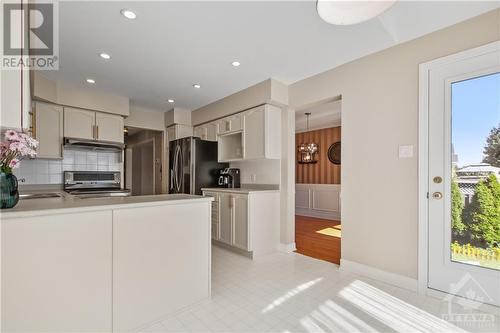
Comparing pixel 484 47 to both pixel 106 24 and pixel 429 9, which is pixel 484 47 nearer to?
pixel 429 9

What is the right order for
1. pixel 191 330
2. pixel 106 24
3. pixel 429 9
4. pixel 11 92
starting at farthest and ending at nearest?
pixel 106 24
pixel 429 9
pixel 191 330
pixel 11 92

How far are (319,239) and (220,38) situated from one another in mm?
3408

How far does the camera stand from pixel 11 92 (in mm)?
1236

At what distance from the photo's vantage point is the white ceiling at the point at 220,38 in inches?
75.7

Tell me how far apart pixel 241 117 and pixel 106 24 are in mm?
2082

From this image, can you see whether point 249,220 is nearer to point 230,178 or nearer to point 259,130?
point 230,178

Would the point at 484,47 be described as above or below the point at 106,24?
below

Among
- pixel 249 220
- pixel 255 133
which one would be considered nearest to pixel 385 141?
pixel 255 133

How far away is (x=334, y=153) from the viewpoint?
20.0 feet

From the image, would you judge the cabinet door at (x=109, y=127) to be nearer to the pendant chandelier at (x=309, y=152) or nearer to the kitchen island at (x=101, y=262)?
the kitchen island at (x=101, y=262)

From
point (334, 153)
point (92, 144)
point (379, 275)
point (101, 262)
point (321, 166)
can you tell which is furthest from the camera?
point (321, 166)

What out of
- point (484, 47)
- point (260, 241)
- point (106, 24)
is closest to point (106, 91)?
point (106, 24)

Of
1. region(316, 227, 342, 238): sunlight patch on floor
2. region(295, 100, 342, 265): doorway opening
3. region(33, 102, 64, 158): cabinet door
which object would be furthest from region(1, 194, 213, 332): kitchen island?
region(295, 100, 342, 265): doorway opening

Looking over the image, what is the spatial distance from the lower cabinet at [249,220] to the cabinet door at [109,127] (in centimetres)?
204
